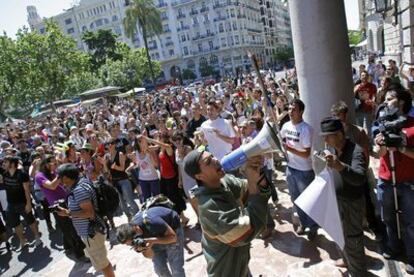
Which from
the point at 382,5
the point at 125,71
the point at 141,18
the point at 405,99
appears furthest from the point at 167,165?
the point at 125,71

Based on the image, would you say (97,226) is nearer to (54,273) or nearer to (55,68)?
(54,273)

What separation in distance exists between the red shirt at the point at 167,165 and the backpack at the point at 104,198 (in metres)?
1.61

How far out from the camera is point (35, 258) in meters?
6.98

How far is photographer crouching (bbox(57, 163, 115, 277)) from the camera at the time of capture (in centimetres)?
439

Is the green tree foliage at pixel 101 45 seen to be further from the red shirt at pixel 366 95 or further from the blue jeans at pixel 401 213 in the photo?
the blue jeans at pixel 401 213

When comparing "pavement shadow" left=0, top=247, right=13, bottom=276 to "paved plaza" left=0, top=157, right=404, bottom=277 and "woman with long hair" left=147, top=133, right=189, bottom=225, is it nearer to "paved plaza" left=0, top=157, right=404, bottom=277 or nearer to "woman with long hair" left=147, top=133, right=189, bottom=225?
"paved plaza" left=0, top=157, right=404, bottom=277

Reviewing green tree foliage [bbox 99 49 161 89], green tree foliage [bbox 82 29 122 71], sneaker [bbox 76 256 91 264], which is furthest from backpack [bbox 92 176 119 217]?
green tree foliage [bbox 82 29 122 71]

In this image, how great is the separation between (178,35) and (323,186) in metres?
80.9

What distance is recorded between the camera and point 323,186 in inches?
132

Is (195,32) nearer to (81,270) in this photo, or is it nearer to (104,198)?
(81,270)

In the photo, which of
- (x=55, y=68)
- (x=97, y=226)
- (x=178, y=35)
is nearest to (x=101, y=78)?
(x=55, y=68)

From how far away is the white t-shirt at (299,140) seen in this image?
467cm

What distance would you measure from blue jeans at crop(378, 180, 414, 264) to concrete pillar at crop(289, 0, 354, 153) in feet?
3.58

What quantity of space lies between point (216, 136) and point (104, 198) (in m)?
2.15
